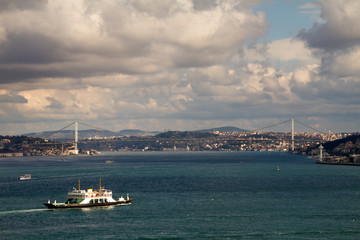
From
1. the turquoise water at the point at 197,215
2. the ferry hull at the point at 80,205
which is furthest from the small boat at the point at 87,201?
the turquoise water at the point at 197,215

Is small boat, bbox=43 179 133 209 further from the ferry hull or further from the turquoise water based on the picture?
the turquoise water

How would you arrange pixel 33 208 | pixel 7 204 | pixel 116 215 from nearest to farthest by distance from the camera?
pixel 116 215
pixel 33 208
pixel 7 204

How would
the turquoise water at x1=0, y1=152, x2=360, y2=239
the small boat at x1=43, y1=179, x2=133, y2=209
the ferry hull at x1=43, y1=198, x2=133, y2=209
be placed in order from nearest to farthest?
the turquoise water at x1=0, y1=152, x2=360, y2=239, the ferry hull at x1=43, y1=198, x2=133, y2=209, the small boat at x1=43, y1=179, x2=133, y2=209

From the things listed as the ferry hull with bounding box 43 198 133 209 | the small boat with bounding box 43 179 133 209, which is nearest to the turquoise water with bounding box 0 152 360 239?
the ferry hull with bounding box 43 198 133 209

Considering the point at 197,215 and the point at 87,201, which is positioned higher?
the point at 87,201

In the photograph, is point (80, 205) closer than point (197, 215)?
No

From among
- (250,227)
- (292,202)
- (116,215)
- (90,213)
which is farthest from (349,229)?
(90,213)

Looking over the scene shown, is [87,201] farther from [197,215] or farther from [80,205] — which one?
[197,215]

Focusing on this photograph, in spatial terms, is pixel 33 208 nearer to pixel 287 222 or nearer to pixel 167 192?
pixel 167 192

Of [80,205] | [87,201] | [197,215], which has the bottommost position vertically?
[197,215]

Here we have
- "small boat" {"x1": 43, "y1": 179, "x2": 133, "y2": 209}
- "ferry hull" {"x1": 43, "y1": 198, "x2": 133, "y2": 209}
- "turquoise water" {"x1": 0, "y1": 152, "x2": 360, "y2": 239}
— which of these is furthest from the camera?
"small boat" {"x1": 43, "y1": 179, "x2": 133, "y2": 209}

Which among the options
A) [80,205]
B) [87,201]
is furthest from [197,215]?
[80,205]
